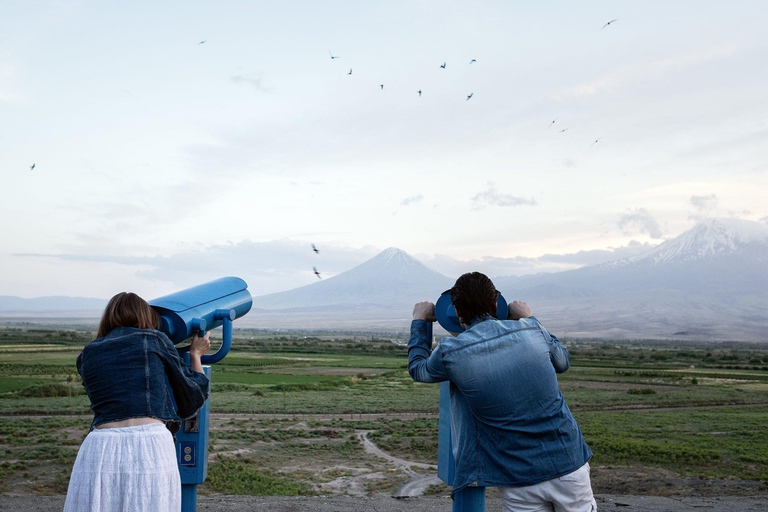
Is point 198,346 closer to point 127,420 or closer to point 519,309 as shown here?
point 127,420

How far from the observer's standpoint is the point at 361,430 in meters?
24.0

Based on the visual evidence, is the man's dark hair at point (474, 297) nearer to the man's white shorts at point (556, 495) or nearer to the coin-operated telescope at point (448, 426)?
the coin-operated telescope at point (448, 426)

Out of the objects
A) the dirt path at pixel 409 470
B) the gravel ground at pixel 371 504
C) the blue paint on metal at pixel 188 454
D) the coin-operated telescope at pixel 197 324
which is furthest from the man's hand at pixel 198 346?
the dirt path at pixel 409 470

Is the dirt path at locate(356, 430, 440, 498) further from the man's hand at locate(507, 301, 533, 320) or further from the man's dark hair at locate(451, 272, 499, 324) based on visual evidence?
the man's dark hair at locate(451, 272, 499, 324)

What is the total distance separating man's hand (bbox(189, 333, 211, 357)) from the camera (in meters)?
3.67

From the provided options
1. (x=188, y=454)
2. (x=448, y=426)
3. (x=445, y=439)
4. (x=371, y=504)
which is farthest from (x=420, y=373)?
(x=371, y=504)

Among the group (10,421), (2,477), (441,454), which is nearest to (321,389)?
A: (10,421)

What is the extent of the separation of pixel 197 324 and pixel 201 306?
29 centimetres

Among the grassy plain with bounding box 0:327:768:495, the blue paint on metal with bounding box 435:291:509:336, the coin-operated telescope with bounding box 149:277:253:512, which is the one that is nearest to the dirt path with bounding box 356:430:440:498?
the grassy plain with bounding box 0:327:768:495

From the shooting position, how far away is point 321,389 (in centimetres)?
4559

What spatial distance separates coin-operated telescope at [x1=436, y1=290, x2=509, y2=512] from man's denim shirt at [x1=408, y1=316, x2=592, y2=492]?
1.64ft

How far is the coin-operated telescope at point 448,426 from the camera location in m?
3.57

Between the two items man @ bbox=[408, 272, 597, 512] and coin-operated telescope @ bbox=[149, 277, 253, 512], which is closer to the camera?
man @ bbox=[408, 272, 597, 512]

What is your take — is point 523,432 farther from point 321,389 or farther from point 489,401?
point 321,389
